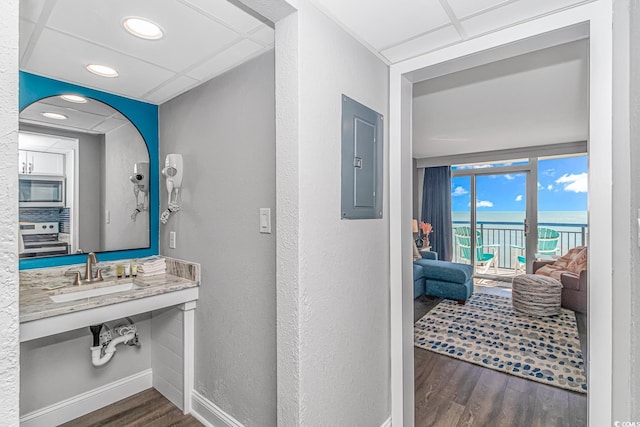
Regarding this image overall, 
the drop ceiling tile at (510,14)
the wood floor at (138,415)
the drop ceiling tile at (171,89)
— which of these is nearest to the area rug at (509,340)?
the wood floor at (138,415)

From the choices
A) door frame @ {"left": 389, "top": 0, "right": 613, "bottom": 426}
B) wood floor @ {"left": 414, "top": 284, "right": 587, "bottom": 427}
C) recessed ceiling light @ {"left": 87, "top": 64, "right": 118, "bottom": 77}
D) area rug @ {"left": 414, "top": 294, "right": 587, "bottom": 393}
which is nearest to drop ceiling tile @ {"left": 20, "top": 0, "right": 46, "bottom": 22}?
recessed ceiling light @ {"left": 87, "top": 64, "right": 118, "bottom": 77}

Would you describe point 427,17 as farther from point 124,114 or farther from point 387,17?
point 124,114

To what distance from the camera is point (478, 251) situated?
640cm

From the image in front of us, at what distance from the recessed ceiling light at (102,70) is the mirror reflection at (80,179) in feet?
1.06

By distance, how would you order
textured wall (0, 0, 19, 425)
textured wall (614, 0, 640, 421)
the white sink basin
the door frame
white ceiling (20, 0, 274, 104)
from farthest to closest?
the white sink basin, white ceiling (20, 0, 274, 104), the door frame, textured wall (614, 0, 640, 421), textured wall (0, 0, 19, 425)

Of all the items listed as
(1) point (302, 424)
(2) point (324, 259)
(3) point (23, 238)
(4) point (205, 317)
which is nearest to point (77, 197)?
(3) point (23, 238)

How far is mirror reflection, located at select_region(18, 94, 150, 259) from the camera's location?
1.91 m

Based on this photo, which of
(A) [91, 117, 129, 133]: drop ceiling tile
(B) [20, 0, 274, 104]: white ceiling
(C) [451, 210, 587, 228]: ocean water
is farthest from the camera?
(C) [451, 210, 587, 228]: ocean water

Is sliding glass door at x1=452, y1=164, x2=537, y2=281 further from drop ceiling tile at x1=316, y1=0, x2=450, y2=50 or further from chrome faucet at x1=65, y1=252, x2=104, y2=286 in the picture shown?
chrome faucet at x1=65, y1=252, x2=104, y2=286

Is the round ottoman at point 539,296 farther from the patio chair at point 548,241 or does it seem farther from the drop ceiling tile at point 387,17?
the drop ceiling tile at point 387,17

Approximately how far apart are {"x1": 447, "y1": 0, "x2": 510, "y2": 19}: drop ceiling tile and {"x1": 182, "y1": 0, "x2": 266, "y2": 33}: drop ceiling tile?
2.73ft

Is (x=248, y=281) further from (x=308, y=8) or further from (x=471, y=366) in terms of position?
(x=471, y=366)

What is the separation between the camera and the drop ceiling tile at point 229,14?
126cm

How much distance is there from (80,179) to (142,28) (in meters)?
1.23
